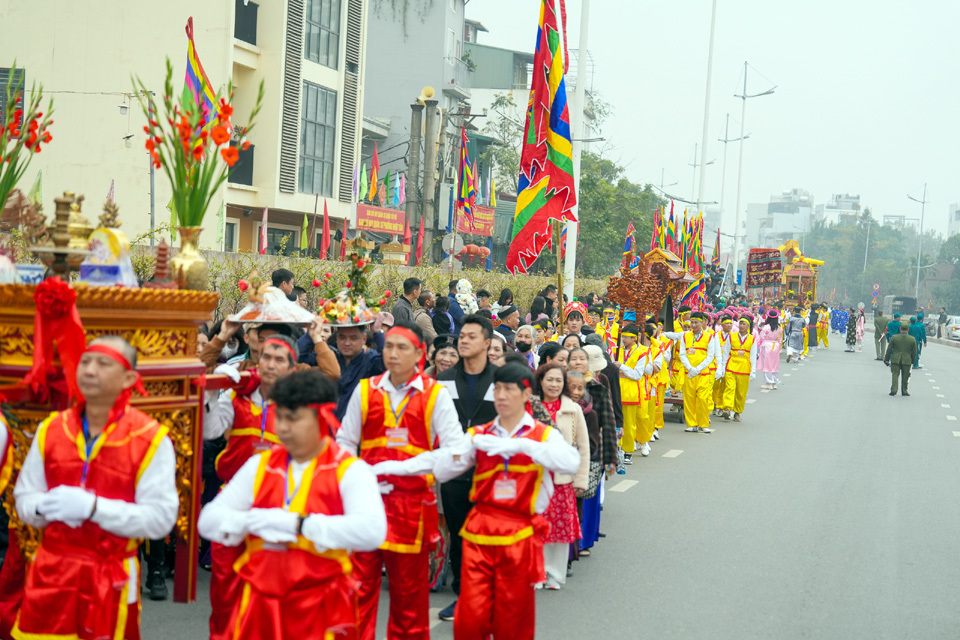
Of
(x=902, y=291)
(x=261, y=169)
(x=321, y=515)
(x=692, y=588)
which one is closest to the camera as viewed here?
(x=321, y=515)

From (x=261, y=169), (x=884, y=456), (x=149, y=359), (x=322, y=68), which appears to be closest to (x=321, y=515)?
(x=149, y=359)

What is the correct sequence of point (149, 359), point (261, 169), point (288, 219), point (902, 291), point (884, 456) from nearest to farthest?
point (149, 359) → point (884, 456) → point (261, 169) → point (288, 219) → point (902, 291)

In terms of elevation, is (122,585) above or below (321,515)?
below

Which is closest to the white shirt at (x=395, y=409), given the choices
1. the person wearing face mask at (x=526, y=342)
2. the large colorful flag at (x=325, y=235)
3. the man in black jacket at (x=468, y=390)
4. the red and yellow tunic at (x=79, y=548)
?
the man in black jacket at (x=468, y=390)

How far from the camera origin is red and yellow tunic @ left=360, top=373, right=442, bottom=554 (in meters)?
5.17

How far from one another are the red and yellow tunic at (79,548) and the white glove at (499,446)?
1.69 m

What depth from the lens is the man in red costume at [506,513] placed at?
507cm

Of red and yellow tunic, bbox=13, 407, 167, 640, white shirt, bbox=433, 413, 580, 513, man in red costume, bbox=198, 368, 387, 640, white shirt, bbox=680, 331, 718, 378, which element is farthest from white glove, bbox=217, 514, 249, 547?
white shirt, bbox=680, 331, 718, 378

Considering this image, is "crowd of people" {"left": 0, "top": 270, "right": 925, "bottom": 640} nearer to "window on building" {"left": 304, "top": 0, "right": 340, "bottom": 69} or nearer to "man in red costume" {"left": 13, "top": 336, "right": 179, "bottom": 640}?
"man in red costume" {"left": 13, "top": 336, "right": 179, "bottom": 640}

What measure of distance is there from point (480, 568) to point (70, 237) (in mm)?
2438

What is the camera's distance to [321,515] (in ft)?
12.2

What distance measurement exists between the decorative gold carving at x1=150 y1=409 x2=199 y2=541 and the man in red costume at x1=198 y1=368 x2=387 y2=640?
1.04 meters

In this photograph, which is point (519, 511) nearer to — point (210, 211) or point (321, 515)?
point (321, 515)

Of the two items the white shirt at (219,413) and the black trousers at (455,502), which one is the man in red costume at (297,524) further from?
the black trousers at (455,502)
